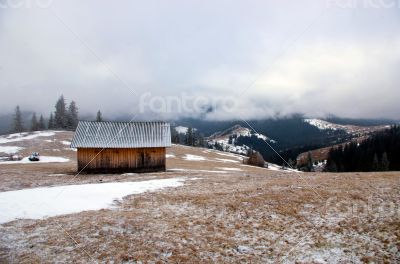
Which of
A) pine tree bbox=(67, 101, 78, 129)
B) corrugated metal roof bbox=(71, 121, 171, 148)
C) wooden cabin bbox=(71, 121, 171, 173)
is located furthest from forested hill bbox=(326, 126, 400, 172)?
pine tree bbox=(67, 101, 78, 129)

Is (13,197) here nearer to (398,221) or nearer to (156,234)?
(156,234)

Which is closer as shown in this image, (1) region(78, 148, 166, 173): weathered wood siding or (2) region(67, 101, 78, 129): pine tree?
(1) region(78, 148, 166, 173): weathered wood siding

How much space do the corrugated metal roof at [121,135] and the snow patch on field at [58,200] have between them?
18.1 metres

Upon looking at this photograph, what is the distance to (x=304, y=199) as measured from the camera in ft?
50.6

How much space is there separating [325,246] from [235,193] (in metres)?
7.90

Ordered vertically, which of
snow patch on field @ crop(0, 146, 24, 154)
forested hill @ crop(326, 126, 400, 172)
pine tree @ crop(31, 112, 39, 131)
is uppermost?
pine tree @ crop(31, 112, 39, 131)

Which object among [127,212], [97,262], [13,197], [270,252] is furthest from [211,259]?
[13,197]

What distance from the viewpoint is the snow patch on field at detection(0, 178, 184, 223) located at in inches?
557

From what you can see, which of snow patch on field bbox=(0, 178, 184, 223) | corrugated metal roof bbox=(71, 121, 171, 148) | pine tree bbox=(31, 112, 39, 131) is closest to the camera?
snow patch on field bbox=(0, 178, 184, 223)

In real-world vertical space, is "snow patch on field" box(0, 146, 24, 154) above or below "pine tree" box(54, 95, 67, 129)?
below

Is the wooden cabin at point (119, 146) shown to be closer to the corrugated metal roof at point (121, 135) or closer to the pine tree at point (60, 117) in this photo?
the corrugated metal roof at point (121, 135)

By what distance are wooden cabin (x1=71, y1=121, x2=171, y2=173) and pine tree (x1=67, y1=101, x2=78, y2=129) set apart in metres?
76.2

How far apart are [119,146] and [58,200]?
70.9 feet

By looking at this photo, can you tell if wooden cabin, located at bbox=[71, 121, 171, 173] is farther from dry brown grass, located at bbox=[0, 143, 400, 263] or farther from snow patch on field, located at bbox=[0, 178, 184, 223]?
dry brown grass, located at bbox=[0, 143, 400, 263]
